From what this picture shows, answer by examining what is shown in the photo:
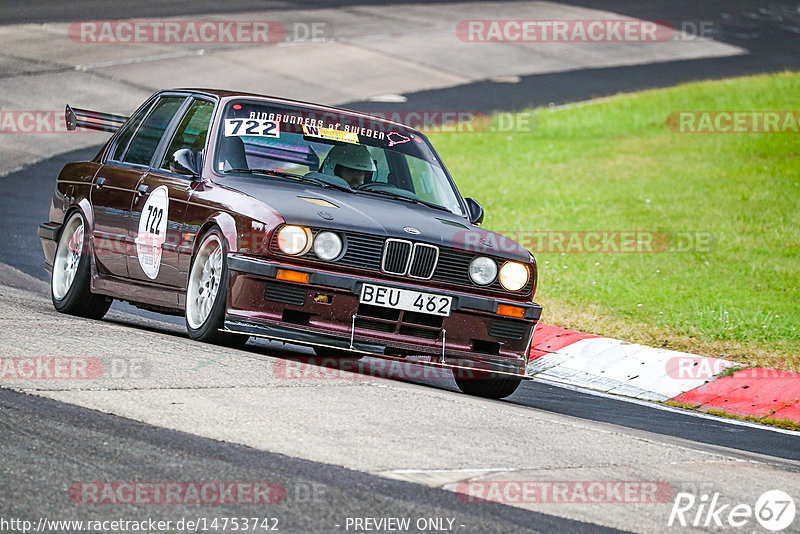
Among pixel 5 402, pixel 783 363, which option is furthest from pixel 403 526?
pixel 783 363

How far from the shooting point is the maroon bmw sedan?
7324 mm

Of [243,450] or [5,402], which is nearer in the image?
[243,450]

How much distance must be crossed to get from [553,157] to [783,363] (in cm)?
1137

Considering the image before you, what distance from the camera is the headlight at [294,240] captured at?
7277 mm

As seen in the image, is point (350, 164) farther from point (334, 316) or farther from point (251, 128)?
point (334, 316)

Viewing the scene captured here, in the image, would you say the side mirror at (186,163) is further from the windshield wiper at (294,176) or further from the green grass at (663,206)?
the green grass at (663,206)

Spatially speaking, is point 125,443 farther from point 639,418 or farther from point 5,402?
point 639,418

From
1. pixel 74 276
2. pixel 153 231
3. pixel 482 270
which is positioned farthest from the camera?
pixel 74 276

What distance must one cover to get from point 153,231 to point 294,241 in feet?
4.64

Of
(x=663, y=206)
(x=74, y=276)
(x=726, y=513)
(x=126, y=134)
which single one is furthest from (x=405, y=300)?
(x=663, y=206)

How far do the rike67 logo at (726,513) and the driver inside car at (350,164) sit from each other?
361 cm

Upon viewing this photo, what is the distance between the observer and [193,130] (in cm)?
868

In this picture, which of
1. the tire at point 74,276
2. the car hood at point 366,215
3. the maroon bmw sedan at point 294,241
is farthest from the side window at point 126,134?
the car hood at point 366,215

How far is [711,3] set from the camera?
3941 cm
